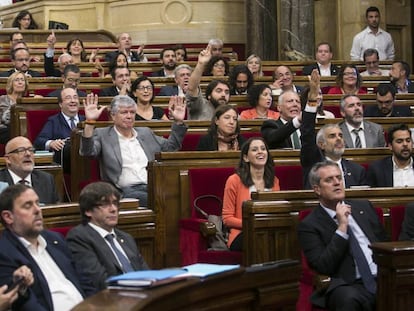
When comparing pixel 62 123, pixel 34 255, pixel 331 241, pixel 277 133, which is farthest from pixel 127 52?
pixel 34 255

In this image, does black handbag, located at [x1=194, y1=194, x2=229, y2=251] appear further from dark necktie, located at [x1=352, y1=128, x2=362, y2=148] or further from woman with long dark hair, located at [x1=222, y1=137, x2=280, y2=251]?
dark necktie, located at [x1=352, y1=128, x2=362, y2=148]

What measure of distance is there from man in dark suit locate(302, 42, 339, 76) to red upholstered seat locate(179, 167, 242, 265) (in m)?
4.52

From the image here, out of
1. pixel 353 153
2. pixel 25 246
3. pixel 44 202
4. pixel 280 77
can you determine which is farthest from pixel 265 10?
pixel 25 246

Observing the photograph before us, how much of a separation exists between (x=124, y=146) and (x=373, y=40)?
570 centimetres

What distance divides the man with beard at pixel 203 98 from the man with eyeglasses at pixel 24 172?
2.13 metres

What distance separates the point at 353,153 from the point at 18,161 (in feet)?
6.88

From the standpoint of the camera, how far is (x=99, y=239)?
4457 mm

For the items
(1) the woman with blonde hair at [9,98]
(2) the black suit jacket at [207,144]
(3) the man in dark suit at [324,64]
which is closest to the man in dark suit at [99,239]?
(2) the black suit jacket at [207,144]

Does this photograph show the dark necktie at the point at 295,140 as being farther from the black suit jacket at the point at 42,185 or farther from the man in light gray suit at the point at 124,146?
the black suit jacket at the point at 42,185

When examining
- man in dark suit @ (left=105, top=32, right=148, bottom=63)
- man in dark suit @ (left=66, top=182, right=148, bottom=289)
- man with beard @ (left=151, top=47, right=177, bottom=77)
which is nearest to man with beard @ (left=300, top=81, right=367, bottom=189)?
man in dark suit @ (left=66, top=182, right=148, bottom=289)

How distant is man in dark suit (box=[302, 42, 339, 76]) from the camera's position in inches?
412

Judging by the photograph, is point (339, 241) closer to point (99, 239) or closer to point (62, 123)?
point (99, 239)

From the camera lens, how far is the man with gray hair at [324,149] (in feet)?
19.9

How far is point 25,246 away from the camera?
4121 millimetres
